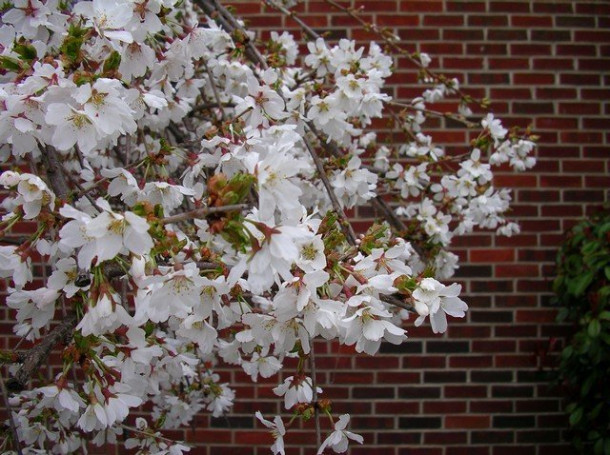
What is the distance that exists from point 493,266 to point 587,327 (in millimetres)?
491

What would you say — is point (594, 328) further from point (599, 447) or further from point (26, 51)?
point (26, 51)

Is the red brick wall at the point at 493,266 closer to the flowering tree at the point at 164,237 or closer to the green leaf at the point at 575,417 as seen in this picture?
the green leaf at the point at 575,417

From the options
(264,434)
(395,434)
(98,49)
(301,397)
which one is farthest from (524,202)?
(98,49)

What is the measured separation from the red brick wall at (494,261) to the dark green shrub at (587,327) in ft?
0.51

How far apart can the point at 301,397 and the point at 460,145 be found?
1885 mm

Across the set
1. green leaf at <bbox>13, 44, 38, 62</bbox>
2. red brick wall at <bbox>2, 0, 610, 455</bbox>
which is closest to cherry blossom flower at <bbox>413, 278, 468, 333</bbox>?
green leaf at <bbox>13, 44, 38, 62</bbox>

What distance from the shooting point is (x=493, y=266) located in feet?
9.04

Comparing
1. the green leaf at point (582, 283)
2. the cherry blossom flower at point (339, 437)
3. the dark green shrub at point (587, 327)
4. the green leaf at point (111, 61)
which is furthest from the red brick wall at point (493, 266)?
the green leaf at point (111, 61)

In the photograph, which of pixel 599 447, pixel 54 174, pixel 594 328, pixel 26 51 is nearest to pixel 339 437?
pixel 54 174

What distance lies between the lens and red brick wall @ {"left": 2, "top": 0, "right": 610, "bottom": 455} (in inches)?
107

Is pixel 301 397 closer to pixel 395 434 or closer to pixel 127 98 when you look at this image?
pixel 127 98

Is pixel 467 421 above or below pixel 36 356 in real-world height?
below

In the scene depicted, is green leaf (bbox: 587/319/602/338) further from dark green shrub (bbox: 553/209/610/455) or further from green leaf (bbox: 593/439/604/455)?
green leaf (bbox: 593/439/604/455)

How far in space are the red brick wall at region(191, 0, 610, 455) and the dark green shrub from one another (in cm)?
16
